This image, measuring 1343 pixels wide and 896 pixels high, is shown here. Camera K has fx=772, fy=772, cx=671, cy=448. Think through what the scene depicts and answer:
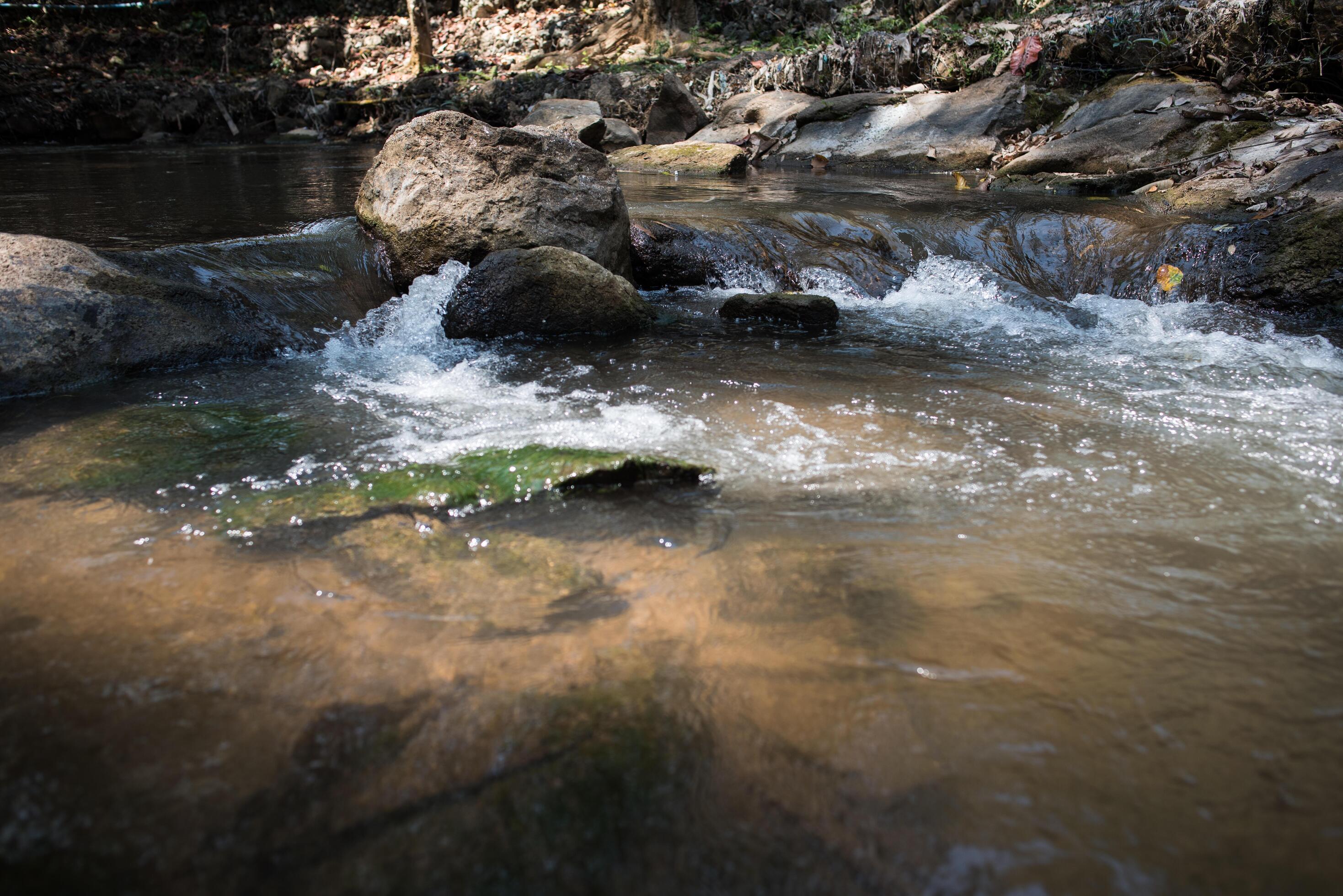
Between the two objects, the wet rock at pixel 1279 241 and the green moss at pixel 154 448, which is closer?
the green moss at pixel 154 448

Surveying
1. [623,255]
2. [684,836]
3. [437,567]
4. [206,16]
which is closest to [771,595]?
[684,836]

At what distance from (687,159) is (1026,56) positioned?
16.7 feet

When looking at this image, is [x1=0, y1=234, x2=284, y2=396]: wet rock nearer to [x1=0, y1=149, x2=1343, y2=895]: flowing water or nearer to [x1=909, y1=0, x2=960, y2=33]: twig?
[x1=0, y1=149, x2=1343, y2=895]: flowing water

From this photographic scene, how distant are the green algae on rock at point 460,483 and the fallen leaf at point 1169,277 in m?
5.17

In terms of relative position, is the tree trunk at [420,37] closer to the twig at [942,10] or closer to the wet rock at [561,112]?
the wet rock at [561,112]

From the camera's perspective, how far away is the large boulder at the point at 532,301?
4891 mm

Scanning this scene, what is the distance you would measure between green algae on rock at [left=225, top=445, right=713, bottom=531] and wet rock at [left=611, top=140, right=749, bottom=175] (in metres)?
9.86

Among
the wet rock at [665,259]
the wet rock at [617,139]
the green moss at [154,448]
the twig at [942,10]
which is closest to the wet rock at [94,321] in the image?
the green moss at [154,448]

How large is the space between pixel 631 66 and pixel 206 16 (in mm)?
13606

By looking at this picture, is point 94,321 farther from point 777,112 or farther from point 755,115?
point 755,115

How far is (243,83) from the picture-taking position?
65.1ft

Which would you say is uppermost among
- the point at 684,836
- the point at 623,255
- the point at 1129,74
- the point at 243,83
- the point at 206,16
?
the point at 206,16

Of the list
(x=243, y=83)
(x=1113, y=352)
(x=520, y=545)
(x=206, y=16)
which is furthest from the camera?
(x=206, y=16)

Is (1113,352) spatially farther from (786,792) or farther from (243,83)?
(243,83)
